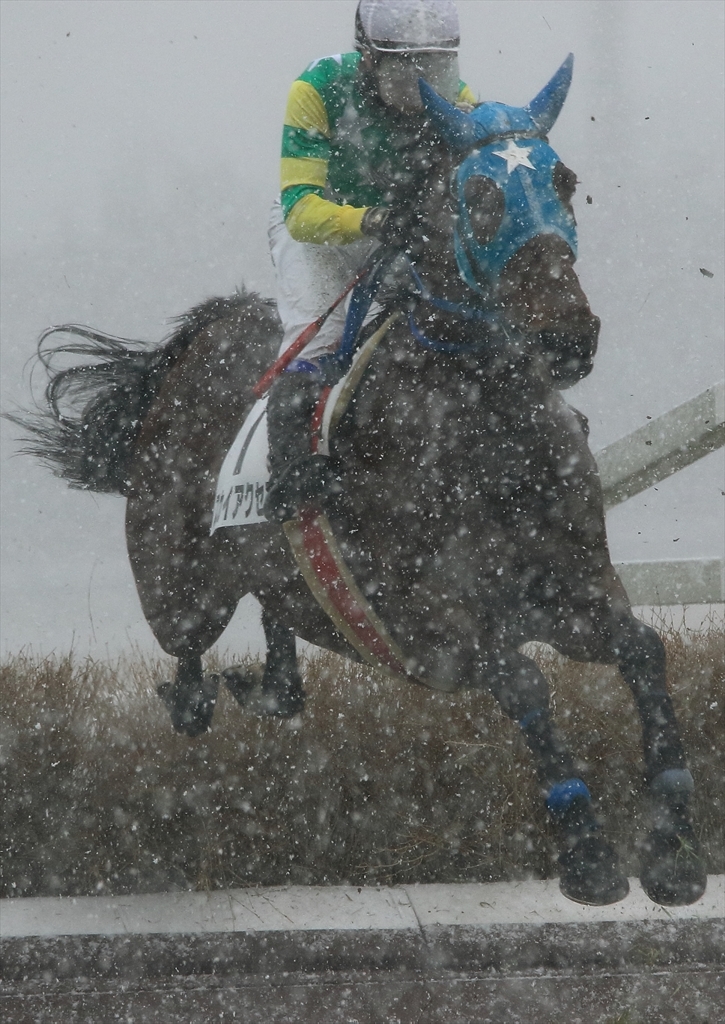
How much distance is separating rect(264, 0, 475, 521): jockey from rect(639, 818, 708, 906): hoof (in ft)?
3.85

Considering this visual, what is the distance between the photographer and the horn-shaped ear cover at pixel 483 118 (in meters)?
2.54

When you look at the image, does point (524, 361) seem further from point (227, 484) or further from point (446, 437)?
point (227, 484)

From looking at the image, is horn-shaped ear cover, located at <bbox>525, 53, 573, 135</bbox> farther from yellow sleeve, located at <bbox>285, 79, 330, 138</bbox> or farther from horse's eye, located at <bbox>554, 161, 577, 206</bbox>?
yellow sleeve, located at <bbox>285, 79, 330, 138</bbox>

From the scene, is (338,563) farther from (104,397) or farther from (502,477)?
(104,397)

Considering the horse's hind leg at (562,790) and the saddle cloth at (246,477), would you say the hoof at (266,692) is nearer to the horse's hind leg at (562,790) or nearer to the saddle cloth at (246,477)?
the saddle cloth at (246,477)

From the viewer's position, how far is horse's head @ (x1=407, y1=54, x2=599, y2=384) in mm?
2344

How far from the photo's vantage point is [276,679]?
13.1 feet

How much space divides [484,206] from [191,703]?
87.5 inches

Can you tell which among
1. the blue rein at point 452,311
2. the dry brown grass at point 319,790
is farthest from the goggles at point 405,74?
the dry brown grass at point 319,790

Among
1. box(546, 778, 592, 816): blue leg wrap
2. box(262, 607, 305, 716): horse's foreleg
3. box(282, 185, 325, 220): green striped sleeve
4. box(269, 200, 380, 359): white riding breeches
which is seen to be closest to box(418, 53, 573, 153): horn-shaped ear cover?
box(282, 185, 325, 220): green striped sleeve

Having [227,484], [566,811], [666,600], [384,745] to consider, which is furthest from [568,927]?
[666,600]

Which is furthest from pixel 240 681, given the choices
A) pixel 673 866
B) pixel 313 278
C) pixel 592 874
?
pixel 673 866

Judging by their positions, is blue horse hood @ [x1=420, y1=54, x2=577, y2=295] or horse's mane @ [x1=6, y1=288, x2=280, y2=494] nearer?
blue horse hood @ [x1=420, y1=54, x2=577, y2=295]

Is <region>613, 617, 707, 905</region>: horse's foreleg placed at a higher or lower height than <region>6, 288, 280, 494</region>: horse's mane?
lower
